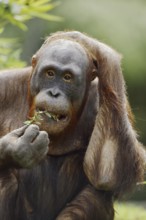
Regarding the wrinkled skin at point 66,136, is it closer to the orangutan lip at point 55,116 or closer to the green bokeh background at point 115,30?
the orangutan lip at point 55,116

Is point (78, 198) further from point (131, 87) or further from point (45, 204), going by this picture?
point (131, 87)

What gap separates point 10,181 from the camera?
635cm

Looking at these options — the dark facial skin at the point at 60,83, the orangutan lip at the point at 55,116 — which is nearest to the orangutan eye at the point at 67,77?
the dark facial skin at the point at 60,83

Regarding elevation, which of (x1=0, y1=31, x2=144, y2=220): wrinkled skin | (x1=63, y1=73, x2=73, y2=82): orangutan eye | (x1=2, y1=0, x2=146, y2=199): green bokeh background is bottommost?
(x1=2, y1=0, x2=146, y2=199): green bokeh background

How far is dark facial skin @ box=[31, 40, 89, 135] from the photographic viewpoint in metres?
6.10

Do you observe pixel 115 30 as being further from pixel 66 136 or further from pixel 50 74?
pixel 50 74

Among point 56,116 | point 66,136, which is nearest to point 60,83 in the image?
point 56,116

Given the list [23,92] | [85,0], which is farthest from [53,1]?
[23,92]

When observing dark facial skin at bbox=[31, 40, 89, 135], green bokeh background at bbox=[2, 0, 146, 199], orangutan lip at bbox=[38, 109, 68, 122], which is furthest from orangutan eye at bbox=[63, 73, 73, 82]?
green bokeh background at bbox=[2, 0, 146, 199]

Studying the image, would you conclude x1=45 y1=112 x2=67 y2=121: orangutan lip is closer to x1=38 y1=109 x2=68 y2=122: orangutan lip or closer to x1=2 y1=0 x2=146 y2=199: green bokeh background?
x1=38 y1=109 x2=68 y2=122: orangutan lip

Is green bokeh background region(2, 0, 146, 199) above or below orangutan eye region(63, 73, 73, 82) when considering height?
below

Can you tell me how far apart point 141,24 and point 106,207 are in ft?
25.3

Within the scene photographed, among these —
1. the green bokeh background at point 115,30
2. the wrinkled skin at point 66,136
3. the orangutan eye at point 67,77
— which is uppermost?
the orangutan eye at point 67,77

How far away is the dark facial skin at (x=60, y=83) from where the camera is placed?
Result: 6.10 meters
